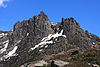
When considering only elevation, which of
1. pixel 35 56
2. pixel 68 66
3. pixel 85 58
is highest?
pixel 35 56

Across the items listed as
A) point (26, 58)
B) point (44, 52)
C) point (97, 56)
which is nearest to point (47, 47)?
point (44, 52)

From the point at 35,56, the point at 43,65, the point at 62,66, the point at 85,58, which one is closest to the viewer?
the point at 62,66

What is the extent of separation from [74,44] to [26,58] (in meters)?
38.7

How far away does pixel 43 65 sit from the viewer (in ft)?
74.5

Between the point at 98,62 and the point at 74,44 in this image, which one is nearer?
the point at 98,62

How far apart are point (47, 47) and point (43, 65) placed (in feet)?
579

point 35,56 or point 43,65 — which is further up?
point 35,56

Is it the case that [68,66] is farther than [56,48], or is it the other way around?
[56,48]

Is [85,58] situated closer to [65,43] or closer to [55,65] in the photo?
[55,65]

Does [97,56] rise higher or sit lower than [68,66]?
higher

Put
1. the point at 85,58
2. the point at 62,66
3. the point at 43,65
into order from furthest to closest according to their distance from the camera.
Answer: the point at 85,58 < the point at 43,65 < the point at 62,66

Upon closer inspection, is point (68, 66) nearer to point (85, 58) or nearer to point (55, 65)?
point (55, 65)

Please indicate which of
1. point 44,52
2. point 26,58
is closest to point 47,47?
point 44,52

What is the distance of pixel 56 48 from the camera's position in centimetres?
19575
